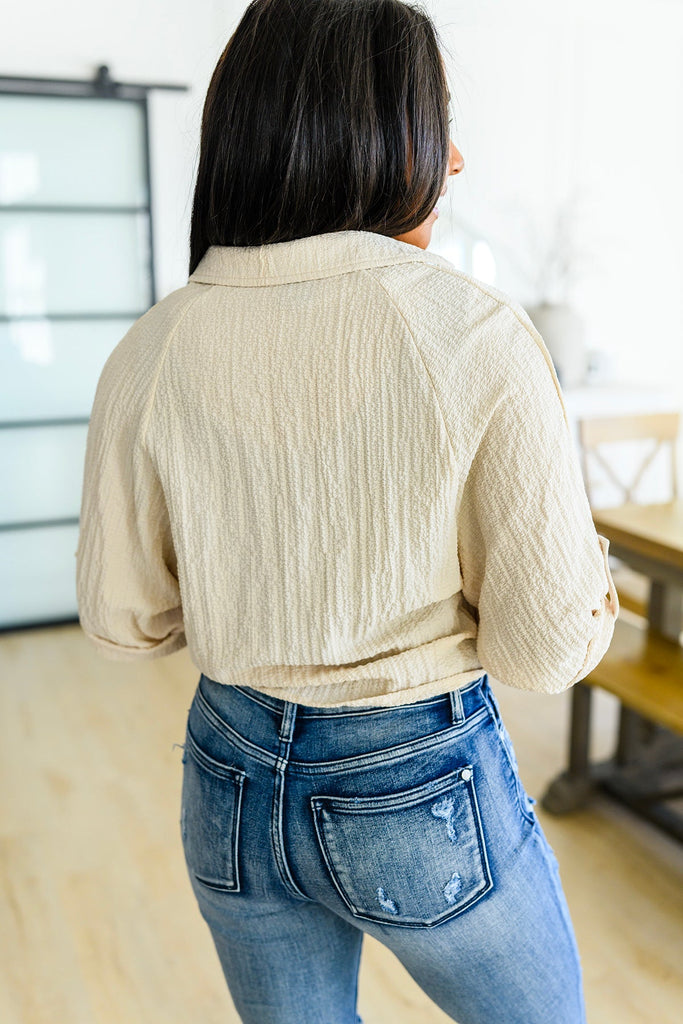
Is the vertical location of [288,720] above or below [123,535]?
below

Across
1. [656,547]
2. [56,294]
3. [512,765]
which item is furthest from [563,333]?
[512,765]

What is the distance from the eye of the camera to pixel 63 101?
3.16 meters

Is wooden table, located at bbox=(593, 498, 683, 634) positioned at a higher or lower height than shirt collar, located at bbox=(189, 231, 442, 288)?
lower

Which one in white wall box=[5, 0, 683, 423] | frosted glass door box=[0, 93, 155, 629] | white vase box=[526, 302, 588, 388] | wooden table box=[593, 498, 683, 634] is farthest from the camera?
white vase box=[526, 302, 588, 388]

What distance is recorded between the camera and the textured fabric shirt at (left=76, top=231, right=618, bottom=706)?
0.56 metres

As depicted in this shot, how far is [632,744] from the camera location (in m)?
2.15

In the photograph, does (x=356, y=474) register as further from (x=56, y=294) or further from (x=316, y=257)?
(x=56, y=294)

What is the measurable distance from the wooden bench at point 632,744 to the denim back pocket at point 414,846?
1.21 metres

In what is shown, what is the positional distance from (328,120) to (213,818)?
1.69ft

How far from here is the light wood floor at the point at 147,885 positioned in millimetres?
1566

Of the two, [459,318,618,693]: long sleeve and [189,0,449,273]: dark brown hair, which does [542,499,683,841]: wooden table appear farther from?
[189,0,449,273]: dark brown hair

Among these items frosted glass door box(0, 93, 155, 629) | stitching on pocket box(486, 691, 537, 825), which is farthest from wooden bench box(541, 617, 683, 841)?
frosted glass door box(0, 93, 155, 629)

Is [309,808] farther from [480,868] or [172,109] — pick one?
[172,109]

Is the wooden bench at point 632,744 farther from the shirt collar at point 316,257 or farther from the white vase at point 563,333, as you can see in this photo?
the white vase at point 563,333
